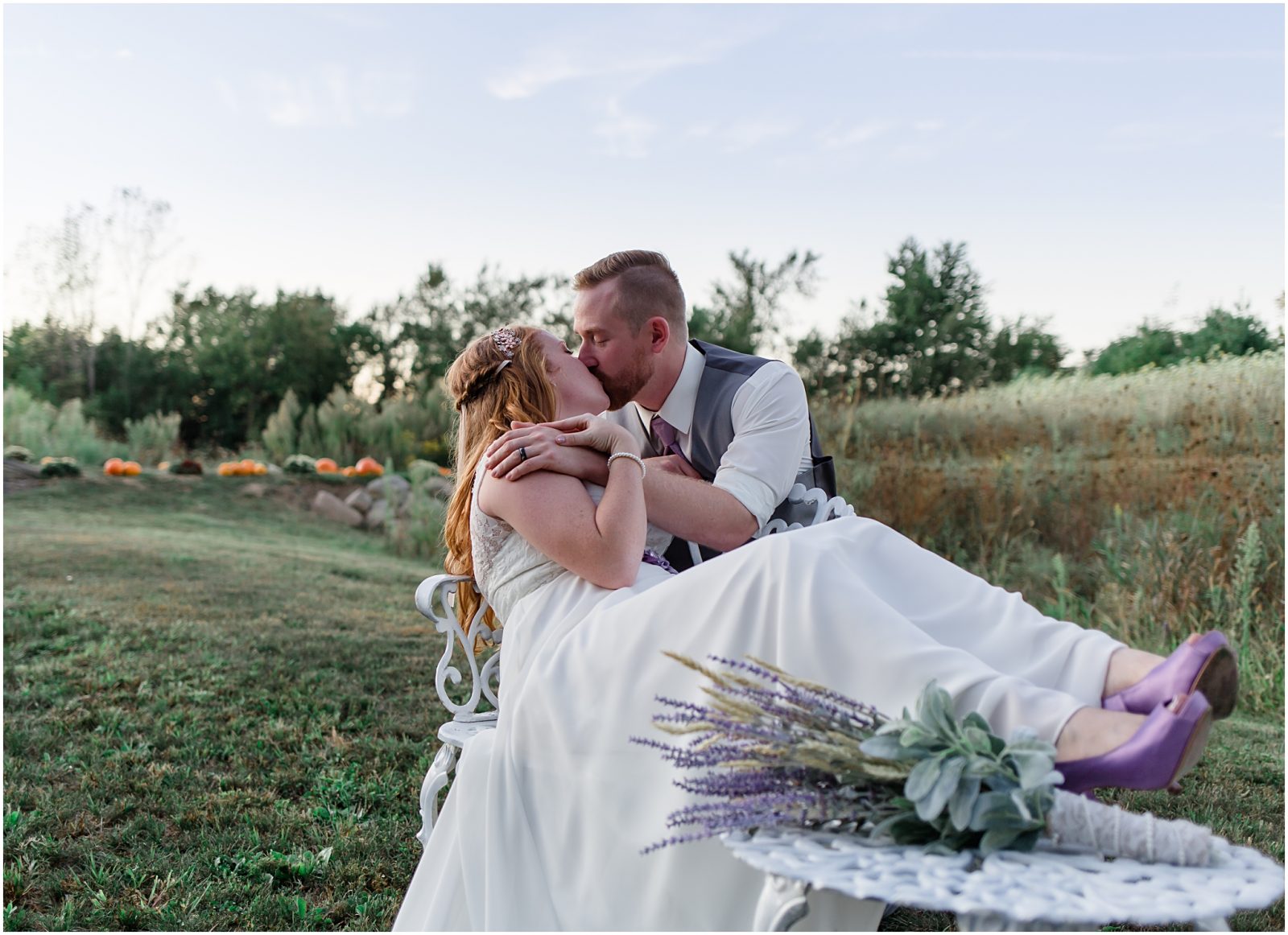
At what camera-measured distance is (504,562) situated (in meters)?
2.37

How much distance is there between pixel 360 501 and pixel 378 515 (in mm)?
449

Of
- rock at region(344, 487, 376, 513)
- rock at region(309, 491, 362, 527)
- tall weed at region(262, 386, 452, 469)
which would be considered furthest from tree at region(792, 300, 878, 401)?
rock at region(309, 491, 362, 527)

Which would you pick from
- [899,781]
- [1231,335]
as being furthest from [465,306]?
[899,781]

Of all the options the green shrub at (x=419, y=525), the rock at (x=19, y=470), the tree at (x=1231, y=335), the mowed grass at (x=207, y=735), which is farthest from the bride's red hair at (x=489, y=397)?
the tree at (x=1231, y=335)

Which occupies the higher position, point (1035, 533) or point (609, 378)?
point (609, 378)

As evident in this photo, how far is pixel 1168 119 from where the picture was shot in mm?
8062

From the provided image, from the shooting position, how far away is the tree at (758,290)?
13664 mm

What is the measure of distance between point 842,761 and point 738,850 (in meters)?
0.18

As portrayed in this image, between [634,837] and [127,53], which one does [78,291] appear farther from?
[634,837]

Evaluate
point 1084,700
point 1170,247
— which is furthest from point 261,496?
point 1084,700

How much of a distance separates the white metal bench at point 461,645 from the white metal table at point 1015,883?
3.28ft

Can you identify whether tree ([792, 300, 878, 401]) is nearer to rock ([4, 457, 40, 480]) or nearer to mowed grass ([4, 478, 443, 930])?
mowed grass ([4, 478, 443, 930])

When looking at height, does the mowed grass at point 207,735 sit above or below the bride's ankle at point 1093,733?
below

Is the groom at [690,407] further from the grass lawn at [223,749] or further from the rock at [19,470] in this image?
the rock at [19,470]
